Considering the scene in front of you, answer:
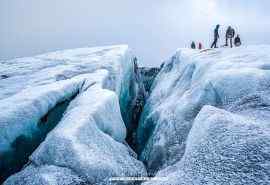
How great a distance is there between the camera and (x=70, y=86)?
13898mm

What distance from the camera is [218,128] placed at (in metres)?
7.51

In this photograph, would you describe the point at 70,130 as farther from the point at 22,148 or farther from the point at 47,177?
the point at 22,148

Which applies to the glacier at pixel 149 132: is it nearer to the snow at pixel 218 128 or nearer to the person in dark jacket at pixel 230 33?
the snow at pixel 218 128

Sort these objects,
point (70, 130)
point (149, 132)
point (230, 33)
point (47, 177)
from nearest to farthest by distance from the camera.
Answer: point (47, 177) → point (70, 130) → point (149, 132) → point (230, 33)

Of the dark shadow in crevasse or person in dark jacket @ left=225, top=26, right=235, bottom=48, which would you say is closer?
the dark shadow in crevasse

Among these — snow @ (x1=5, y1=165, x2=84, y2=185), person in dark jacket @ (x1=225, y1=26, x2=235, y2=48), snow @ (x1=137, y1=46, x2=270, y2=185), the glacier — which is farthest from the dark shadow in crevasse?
person in dark jacket @ (x1=225, y1=26, x2=235, y2=48)

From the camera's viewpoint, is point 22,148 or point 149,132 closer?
point 22,148

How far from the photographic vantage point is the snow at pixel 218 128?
627 centimetres

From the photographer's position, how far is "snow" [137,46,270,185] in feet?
20.6

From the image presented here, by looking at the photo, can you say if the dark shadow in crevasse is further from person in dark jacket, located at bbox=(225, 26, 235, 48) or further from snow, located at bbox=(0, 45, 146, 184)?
person in dark jacket, located at bbox=(225, 26, 235, 48)

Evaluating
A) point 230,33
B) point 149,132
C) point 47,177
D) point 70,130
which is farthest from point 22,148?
point 230,33

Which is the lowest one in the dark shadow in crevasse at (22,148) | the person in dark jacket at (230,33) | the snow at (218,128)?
the dark shadow in crevasse at (22,148)

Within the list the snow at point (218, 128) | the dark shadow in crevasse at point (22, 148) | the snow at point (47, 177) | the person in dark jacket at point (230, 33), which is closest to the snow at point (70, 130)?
the snow at point (47, 177)

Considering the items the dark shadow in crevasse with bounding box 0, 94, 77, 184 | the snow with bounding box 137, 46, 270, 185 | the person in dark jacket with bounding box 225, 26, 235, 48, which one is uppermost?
the person in dark jacket with bounding box 225, 26, 235, 48
